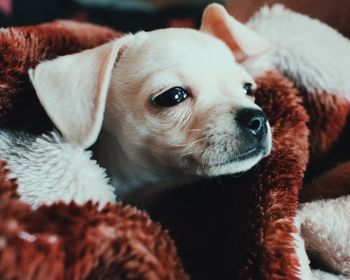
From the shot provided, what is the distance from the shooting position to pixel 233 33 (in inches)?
38.1

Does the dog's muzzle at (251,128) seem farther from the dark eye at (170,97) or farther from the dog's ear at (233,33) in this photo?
the dog's ear at (233,33)

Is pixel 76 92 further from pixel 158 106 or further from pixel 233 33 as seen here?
pixel 233 33

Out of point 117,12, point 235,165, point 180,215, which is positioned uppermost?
point 235,165

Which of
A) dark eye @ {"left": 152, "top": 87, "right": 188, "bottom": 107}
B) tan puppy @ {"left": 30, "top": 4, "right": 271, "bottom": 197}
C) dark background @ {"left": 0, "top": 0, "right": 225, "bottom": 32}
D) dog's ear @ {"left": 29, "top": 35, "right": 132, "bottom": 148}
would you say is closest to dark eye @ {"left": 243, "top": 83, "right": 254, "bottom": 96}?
tan puppy @ {"left": 30, "top": 4, "right": 271, "bottom": 197}

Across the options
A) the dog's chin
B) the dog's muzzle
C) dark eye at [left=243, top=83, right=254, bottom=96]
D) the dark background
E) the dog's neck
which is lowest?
the dark background

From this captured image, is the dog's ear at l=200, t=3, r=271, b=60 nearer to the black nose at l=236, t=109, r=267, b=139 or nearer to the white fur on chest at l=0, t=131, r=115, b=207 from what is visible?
the black nose at l=236, t=109, r=267, b=139

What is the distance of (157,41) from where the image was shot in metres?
0.86

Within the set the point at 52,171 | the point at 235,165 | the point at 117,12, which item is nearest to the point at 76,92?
the point at 52,171

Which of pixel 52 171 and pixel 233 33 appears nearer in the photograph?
pixel 52 171

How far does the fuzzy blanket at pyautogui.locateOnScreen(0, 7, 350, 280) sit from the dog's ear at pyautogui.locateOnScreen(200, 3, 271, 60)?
0.20 feet

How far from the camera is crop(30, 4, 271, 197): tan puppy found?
0.77 metres

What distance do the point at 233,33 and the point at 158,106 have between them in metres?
0.25

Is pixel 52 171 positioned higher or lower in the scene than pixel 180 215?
higher

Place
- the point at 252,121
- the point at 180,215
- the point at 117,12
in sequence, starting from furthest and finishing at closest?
the point at 117,12, the point at 180,215, the point at 252,121
